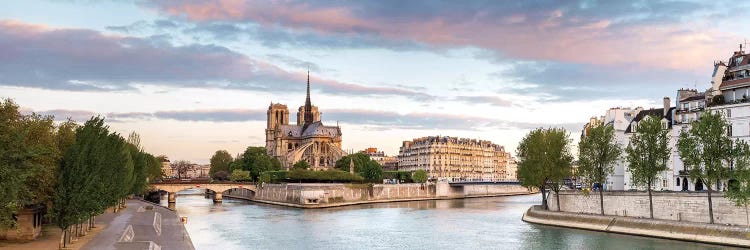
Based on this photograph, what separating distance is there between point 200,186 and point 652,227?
7480 cm

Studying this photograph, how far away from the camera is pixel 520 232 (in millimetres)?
54438

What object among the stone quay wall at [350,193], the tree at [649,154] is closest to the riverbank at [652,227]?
the tree at [649,154]

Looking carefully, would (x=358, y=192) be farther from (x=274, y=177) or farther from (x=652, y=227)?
(x=652, y=227)

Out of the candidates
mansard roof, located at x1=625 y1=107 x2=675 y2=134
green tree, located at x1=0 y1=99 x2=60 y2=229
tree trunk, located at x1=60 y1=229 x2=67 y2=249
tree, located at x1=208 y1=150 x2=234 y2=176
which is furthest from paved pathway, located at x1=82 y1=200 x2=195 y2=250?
tree, located at x1=208 y1=150 x2=234 y2=176

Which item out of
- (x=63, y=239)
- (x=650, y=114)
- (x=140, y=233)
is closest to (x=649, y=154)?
(x=650, y=114)

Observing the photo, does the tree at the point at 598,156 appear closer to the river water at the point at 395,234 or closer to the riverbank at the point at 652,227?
the riverbank at the point at 652,227

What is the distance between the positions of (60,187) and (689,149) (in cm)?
3832

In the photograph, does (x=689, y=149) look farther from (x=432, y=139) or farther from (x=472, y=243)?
(x=432, y=139)

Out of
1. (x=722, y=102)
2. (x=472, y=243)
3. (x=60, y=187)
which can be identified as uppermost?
(x=722, y=102)

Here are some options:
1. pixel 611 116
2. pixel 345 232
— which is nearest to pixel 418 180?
pixel 611 116

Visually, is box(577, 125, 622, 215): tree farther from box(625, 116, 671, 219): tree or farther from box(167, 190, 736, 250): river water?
box(167, 190, 736, 250): river water

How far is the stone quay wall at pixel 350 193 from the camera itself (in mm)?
98812

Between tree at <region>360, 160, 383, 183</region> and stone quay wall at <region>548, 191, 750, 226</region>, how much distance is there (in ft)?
247

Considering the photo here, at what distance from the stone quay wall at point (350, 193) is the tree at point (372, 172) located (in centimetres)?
1364
